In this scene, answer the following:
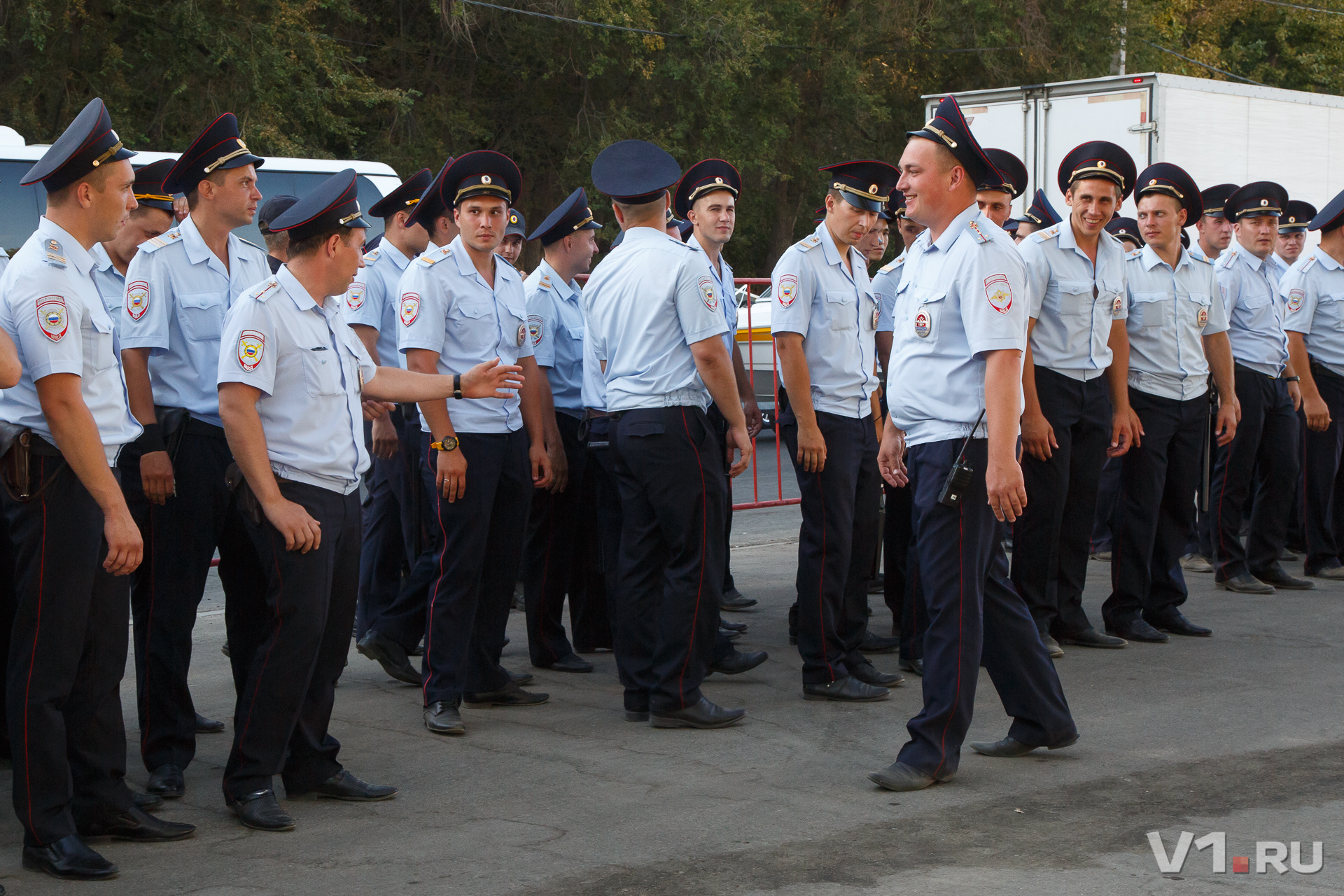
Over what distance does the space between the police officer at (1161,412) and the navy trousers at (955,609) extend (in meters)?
2.43

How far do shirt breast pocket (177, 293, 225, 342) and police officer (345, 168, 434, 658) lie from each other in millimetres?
1511

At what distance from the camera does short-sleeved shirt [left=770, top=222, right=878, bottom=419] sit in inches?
234

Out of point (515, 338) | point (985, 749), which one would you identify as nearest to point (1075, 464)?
point (985, 749)

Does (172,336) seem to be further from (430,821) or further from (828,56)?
(828,56)

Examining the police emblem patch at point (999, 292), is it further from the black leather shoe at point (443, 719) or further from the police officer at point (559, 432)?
the black leather shoe at point (443, 719)

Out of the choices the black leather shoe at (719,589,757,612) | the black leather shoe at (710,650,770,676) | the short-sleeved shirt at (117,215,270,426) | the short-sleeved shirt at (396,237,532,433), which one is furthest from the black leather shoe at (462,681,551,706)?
the black leather shoe at (719,589,757,612)

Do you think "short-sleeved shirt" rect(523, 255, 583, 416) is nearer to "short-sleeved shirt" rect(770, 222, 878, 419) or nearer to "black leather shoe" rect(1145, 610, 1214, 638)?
"short-sleeved shirt" rect(770, 222, 878, 419)

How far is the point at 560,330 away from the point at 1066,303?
7.78 feet

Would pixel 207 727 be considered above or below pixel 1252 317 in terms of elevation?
below

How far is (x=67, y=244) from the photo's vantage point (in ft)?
13.4

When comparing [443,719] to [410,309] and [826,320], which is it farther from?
[826,320]

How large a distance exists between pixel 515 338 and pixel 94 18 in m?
14.1

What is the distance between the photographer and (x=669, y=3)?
22.4 m

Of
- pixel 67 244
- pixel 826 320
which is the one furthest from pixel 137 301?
pixel 826 320
